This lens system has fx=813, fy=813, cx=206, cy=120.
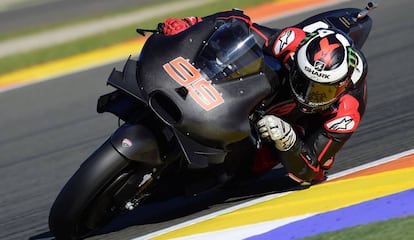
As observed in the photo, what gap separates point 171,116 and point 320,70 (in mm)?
893

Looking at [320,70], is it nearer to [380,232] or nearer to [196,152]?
[196,152]

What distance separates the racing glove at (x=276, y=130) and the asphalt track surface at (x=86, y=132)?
604mm

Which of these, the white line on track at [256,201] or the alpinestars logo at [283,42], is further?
the alpinestars logo at [283,42]

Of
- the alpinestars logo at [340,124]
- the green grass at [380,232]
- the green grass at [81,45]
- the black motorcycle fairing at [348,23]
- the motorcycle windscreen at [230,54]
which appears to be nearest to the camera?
the green grass at [380,232]

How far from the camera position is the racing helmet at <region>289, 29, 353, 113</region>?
15.1 ft

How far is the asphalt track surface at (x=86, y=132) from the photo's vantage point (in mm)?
5270

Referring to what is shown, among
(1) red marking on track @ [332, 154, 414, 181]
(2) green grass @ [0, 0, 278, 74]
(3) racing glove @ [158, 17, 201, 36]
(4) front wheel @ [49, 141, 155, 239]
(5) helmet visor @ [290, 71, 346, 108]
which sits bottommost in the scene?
(2) green grass @ [0, 0, 278, 74]

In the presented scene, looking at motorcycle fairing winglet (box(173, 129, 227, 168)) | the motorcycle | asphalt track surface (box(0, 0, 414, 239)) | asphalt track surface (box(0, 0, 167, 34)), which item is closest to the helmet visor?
the motorcycle

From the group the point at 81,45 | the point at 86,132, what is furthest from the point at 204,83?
the point at 81,45

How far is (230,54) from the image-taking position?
4680mm

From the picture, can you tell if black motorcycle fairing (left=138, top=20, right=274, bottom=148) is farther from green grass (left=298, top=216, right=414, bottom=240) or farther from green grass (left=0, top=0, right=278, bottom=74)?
green grass (left=0, top=0, right=278, bottom=74)

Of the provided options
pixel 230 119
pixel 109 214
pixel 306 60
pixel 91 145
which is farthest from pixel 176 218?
pixel 91 145

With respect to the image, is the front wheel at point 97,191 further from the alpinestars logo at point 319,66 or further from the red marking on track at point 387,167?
the red marking on track at point 387,167

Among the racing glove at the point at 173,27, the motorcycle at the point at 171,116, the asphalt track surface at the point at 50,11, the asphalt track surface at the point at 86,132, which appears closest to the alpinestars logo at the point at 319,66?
the motorcycle at the point at 171,116
